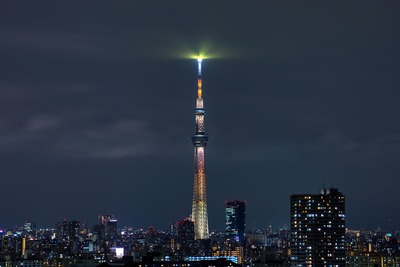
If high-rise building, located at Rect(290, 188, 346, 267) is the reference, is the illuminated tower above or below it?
above

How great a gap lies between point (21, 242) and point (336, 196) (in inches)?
1541

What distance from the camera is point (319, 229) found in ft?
262

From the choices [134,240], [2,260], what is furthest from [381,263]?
[134,240]

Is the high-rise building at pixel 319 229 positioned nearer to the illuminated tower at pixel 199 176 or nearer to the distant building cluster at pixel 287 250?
the distant building cluster at pixel 287 250

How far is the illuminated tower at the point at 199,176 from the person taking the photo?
11406cm

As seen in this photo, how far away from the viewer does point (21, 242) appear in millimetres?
105688

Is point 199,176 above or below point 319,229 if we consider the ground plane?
above

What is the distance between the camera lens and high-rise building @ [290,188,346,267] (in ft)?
259

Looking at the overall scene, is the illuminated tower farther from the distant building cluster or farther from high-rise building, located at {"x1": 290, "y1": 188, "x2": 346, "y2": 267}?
high-rise building, located at {"x1": 290, "y1": 188, "x2": 346, "y2": 267}

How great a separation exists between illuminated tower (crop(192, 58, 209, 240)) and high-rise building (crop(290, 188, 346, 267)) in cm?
3303

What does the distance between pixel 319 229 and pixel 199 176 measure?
36.0m

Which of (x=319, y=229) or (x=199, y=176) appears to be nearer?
(x=319, y=229)

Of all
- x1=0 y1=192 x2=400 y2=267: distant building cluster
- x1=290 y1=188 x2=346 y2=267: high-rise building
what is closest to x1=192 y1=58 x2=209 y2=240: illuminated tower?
x1=0 y1=192 x2=400 y2=267: distant building cluster

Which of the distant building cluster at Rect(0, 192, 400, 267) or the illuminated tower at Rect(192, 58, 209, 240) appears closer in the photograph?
the distant building cluster at Rect(0, 192, 400, 267)
